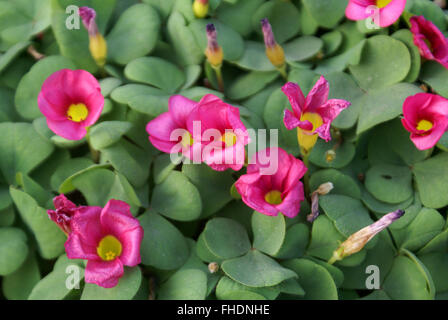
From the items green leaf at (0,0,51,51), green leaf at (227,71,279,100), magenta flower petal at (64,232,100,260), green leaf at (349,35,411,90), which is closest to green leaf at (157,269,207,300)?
magenta flower petal at (64,232,100,260)

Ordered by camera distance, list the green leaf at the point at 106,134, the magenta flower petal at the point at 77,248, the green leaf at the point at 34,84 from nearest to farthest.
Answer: the magenta flower petal at the point at 77,248, the green leaf at the point at 106,134, the green leaf at the point at 34,84

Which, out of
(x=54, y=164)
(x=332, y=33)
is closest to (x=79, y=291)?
(x=54, y=164)

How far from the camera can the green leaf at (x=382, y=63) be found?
0.88m

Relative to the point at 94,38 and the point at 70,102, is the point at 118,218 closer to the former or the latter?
the point at 70,102

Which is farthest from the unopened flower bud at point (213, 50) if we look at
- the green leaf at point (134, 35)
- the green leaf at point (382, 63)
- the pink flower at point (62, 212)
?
the pink flower at point (62, 212)

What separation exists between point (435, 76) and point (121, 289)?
62 centimetres

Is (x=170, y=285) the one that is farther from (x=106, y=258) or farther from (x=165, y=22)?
(x=165, y=22)

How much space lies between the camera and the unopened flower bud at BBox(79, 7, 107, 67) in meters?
0.86

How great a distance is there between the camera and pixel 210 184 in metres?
0.83

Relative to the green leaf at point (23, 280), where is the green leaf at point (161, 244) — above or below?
above

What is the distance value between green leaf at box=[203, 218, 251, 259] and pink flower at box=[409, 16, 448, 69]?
1.38ft

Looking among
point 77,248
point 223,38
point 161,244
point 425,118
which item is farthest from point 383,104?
point 77,248

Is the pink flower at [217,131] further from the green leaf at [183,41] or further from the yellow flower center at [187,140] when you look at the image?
the green leaf at [183,41]

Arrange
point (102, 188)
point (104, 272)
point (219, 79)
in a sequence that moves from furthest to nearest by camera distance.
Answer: point (219, 79) < point (102, 188) < point (104, 272)
